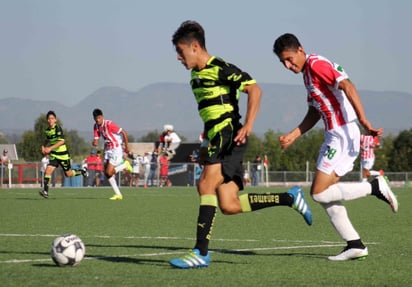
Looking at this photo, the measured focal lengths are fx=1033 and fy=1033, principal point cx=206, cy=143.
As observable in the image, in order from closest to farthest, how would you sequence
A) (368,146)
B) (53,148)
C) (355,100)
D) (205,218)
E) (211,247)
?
(205,218) < (355,100) < (211,247) < (53,148) < (368,146)

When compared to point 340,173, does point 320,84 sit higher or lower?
higher

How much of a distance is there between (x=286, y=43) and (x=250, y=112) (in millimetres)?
915

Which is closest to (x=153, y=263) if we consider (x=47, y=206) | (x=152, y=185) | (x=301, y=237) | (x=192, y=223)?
(x=301, y=237)

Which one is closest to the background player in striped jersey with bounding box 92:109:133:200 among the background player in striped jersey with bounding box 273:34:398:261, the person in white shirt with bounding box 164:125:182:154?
the background player in striped jersey with bounding box 273:34:398:261

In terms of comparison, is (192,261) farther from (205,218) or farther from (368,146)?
(368,146)

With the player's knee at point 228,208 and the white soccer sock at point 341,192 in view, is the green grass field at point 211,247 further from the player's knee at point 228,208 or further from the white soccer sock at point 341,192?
the white soccer sock at point 341,192

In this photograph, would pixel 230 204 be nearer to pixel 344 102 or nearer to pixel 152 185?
pixel 344 102

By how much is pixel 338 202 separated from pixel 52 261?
2771mm

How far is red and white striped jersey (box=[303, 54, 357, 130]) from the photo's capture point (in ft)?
31.1

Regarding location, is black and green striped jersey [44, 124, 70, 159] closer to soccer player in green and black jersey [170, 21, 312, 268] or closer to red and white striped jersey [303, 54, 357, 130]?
red and white striped jersey [303, 54, 357, 130]

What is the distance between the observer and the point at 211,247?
10.8 meters

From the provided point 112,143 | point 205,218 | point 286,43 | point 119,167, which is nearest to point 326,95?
point 286,43

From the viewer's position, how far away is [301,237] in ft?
41.1

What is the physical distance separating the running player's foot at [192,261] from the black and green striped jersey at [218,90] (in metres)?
1.12
